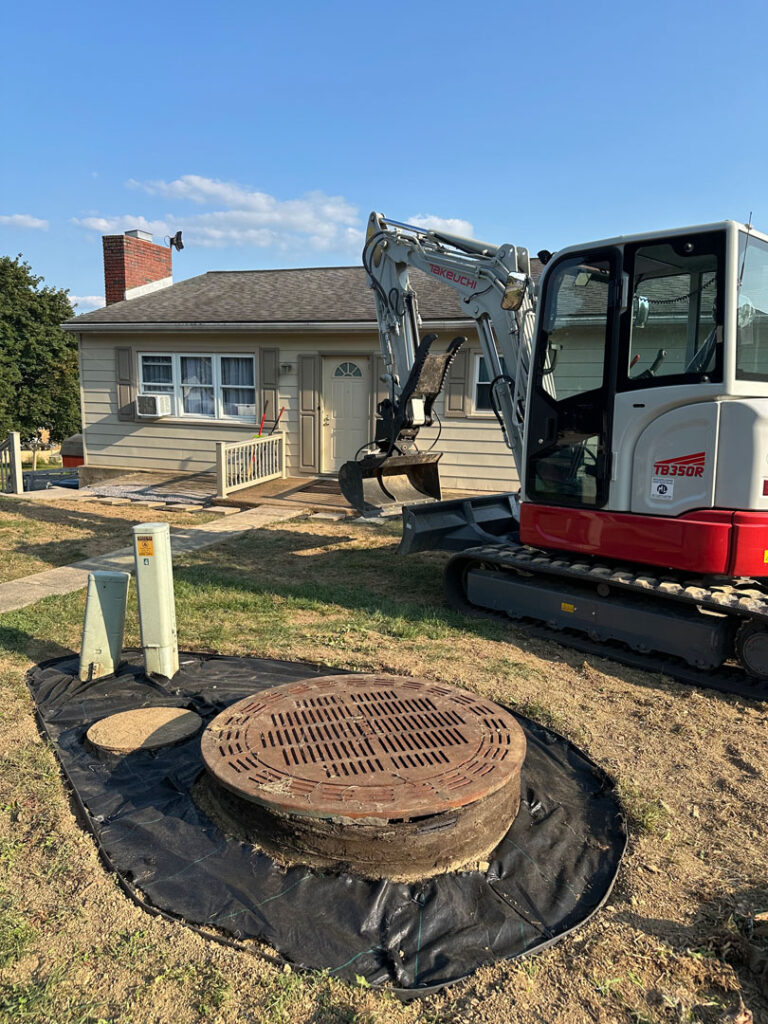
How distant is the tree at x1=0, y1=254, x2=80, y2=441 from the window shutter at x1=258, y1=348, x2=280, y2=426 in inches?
966

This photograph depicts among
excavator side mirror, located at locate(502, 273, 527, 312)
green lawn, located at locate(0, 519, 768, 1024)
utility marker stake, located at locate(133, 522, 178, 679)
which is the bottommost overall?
green lawn, located at locate(0, 519, 768, 1024)

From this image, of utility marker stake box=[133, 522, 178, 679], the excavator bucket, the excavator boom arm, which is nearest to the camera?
utility marker stake box=[133, 522, 178, 679]

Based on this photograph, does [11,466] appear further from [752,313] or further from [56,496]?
[752,313]

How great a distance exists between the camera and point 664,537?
15.5ft

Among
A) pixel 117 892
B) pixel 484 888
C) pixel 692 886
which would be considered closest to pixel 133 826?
pixel 117 892

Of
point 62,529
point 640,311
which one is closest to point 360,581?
point 640,311

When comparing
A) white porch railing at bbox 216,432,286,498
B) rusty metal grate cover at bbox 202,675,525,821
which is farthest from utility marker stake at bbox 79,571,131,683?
white porch railing at bbox 216,432,286,498

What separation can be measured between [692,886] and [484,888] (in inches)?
32.1

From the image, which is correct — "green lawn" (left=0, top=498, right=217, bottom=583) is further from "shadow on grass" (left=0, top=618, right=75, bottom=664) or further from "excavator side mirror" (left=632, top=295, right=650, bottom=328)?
"excavator side mirror" (left=632, top=295, right=650, bottom=328)

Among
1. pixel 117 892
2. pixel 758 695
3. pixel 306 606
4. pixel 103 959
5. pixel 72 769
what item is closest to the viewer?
pixel 103 959

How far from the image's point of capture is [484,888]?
2688 mm

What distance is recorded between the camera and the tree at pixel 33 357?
110ft

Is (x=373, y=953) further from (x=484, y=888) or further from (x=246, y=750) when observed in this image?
(x=246, y=750)

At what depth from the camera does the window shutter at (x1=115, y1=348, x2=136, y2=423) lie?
13.8 meters
